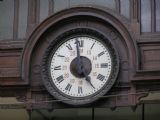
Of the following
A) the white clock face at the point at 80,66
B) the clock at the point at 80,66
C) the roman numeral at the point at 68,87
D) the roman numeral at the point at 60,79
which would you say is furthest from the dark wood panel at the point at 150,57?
the roman numeral at the point at 60,79

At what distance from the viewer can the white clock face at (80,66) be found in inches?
579

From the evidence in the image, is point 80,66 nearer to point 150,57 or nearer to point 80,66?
point 80,66

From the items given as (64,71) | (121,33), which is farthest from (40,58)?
(121,33)

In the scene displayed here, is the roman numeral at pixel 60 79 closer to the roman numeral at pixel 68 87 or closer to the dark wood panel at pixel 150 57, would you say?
the roman numeral at pixel 68 87

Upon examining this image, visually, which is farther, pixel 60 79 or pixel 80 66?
pixel 60 79

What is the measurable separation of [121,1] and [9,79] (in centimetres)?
301

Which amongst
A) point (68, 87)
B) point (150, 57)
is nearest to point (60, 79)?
point (68, 87)

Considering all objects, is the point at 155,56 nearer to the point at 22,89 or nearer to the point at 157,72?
the point at 157,72

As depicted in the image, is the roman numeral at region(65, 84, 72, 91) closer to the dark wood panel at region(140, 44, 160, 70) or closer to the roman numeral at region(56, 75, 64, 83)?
the roman numeral at region(56, 75, 64, 83)

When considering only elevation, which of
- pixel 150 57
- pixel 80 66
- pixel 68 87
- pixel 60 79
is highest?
pixel 150 57

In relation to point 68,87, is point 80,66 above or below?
above

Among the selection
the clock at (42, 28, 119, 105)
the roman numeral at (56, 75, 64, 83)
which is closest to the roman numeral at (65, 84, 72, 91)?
the clock at (42, 28, 119, 105)

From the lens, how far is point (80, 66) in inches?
580

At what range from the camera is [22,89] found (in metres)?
15.2
